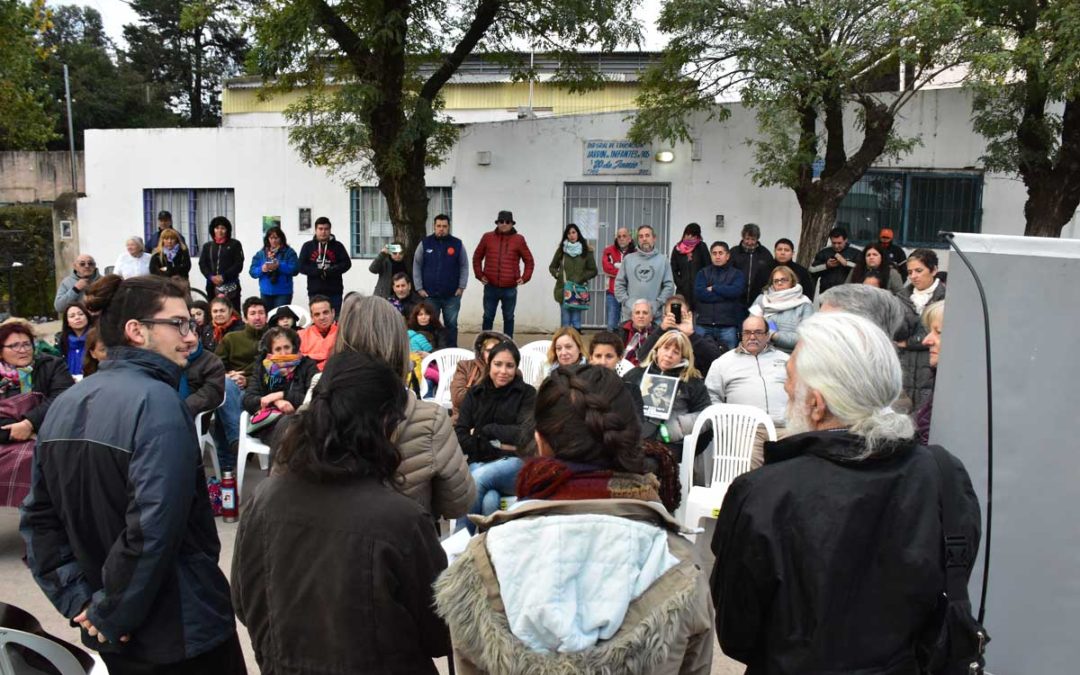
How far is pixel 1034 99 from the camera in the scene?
10.0 metres

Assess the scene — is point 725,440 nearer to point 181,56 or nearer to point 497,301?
point 497,301

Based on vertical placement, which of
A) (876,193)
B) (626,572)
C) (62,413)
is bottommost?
(626,572)

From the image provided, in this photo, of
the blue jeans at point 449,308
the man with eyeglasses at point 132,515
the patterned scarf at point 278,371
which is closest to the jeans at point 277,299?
the blue jeans at point 449,308

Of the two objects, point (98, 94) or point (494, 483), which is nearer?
point (494, 483)

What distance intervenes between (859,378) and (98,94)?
122 feet

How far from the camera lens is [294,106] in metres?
11.4

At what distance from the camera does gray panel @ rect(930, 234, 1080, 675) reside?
299cm

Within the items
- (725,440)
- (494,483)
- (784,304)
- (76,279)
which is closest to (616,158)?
(784,304)

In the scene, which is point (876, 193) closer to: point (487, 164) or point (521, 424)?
point (487, 164)

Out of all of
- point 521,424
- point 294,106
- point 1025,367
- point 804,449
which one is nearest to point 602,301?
point 294,106

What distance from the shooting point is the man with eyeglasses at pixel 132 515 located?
242cm

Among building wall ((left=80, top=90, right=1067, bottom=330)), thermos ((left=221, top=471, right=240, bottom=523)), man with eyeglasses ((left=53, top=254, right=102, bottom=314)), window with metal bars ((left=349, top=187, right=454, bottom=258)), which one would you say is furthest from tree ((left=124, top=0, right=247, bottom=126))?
thermos ((left=221, top=471, right=240, bottom=523))

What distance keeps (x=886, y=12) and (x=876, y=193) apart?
3.48m

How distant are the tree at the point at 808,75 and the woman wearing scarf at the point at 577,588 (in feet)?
26.6
